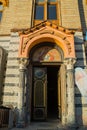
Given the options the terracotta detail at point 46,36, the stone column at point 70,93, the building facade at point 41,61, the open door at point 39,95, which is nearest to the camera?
the stone column at point 70,93

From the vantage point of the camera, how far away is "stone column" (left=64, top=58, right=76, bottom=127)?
8.45m

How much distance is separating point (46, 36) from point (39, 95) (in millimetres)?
3024

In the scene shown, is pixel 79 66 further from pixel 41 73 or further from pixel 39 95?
pixel 39 95

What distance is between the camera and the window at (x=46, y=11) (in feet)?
36.9

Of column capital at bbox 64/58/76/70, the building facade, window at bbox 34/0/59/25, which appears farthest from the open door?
window at bbox 34/0/59/25

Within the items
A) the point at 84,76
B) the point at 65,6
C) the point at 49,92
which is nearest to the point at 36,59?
the point at 84,76

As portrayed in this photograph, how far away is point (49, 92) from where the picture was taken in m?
15.0

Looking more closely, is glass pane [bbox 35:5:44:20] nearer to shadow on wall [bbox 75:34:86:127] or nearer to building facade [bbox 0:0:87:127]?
building facade [bbox 0:0:87:127]

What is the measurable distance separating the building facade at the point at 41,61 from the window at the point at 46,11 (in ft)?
0.04

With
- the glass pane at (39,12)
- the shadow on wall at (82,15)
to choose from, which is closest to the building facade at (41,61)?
the glass pane at (39,12)

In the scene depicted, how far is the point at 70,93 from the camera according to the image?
8.80 meters

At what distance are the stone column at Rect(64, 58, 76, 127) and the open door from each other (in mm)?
1478

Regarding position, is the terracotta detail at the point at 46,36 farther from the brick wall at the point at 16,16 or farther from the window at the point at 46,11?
the window at the point at 46,11

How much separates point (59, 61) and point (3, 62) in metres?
2.90
